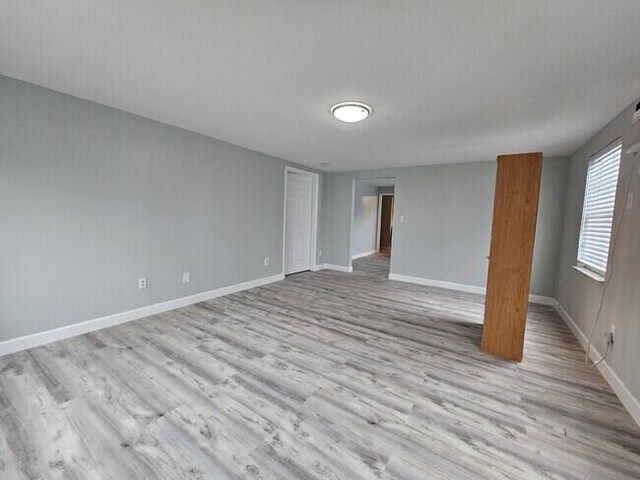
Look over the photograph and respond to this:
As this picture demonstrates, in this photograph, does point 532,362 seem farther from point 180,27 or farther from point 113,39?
point 113,39

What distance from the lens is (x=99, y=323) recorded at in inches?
113

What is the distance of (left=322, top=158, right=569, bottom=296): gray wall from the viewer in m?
4.26

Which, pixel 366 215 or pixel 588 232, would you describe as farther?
pixel 366 215

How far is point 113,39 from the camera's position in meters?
1.73

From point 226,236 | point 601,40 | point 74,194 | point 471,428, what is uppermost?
point 601,40

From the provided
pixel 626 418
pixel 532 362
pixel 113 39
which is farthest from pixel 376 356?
pixel 113 39

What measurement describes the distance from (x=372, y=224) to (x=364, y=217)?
2.50 ft

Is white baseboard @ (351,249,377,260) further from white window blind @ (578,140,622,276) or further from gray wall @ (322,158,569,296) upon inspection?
white window blind @ (578,140,622,276)

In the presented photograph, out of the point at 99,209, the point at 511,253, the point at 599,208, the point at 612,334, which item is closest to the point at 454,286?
the point at 599,208

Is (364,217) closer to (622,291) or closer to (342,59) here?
(622,291)

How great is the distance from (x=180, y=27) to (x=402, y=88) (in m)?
1.61

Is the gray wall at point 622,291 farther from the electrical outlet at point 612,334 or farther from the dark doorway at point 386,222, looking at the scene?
the dark doorway at point 386,222

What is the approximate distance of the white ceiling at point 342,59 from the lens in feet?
4.73

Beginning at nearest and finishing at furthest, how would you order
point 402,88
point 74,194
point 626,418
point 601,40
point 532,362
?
point 601,40 → point 626,418 → point 402,88 → point 532,362 → point 74,194
